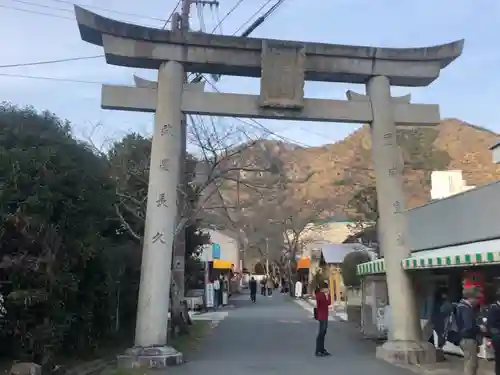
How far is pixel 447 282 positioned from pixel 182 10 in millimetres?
11399

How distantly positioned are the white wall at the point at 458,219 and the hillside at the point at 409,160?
2395 millimetres

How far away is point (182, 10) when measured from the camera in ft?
63.1

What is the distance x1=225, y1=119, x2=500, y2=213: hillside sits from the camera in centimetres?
3344

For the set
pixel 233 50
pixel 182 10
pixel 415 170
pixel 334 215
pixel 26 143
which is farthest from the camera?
pixel 334 215

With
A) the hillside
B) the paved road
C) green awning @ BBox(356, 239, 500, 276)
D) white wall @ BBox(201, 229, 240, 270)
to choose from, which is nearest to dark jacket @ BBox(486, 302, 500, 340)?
green awning @ BBox(356, 239, 500, 276)

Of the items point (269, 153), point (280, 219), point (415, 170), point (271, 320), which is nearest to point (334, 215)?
point (280, 219)

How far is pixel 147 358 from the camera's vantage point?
12.7m

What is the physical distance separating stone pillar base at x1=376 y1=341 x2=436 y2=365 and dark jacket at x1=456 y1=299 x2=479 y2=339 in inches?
148

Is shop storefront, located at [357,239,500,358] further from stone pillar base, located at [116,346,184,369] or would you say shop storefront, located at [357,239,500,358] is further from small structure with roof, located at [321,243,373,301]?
small structure with roof, located at [321,243,373,301]

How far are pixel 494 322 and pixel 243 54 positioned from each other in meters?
8.40

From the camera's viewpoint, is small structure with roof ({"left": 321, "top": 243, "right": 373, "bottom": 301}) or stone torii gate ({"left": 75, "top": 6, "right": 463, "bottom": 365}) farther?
small structure with roof ({"left": 321, "top": 243, "right": 373, "bottom": 301})

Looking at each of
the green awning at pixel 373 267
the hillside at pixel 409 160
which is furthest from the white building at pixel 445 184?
the green awning at pixel 373 267

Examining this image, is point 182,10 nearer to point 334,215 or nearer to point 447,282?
point 447,282

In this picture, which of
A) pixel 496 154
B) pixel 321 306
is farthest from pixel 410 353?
pixel 496 154
